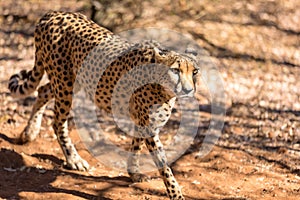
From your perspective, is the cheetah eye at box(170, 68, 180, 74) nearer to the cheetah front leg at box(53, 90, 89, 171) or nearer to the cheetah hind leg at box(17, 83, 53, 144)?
the cheetah front leg at box(53, 90, 89, 171)

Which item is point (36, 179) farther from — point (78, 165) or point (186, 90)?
point (186, 90)

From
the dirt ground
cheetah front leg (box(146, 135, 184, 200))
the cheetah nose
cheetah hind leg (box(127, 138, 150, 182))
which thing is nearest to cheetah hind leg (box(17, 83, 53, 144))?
the dirt ground

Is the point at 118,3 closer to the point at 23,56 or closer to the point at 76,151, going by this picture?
the point at 23,56

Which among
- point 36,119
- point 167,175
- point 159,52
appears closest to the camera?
point 159,52

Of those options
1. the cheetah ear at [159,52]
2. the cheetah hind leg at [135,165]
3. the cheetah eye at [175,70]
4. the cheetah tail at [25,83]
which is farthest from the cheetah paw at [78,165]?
the cheetah eye at [175,70]

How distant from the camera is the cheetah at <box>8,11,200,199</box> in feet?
15.1

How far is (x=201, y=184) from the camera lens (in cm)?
535

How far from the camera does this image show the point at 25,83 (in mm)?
5891

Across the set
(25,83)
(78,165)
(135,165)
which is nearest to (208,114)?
(135,165)

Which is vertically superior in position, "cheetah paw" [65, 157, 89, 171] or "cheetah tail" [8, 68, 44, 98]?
"cheetah tail" [8, 68, 44, 98]

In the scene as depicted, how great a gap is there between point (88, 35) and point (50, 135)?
1592 millimetres

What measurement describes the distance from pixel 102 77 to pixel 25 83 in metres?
1.10

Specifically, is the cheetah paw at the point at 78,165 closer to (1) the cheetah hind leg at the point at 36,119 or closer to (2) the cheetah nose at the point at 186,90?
(1) the cheetah hind leg at the point at 36,119

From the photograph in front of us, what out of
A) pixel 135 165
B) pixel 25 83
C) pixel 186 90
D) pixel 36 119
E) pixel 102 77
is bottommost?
pixel 135 165
